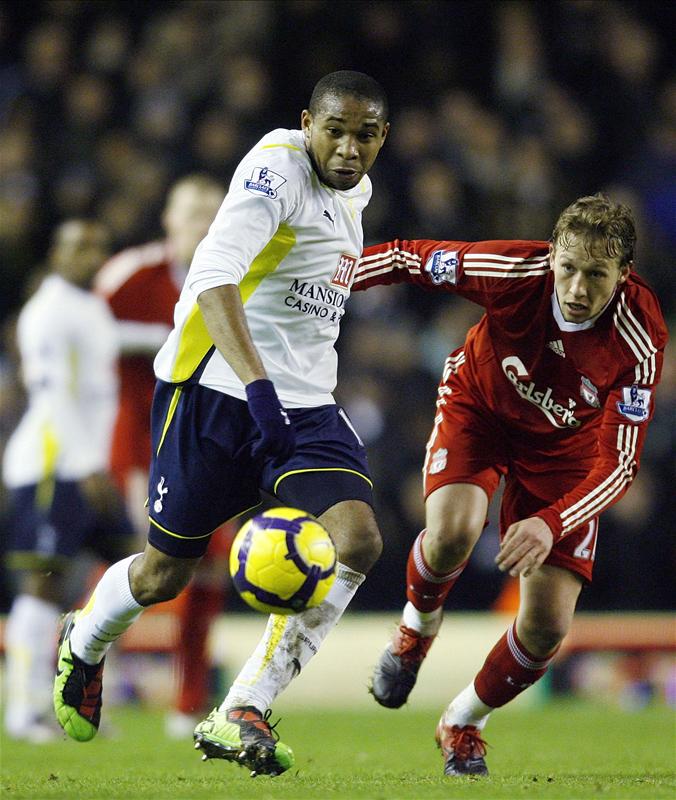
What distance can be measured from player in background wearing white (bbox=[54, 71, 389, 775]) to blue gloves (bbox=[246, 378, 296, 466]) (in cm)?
18

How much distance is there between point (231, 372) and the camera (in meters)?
4.90

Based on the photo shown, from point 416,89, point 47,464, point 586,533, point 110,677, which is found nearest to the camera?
point 586,533

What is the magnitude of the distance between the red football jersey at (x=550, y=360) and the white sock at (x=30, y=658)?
3198 millimetres

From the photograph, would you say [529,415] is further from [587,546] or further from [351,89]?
[351,89]

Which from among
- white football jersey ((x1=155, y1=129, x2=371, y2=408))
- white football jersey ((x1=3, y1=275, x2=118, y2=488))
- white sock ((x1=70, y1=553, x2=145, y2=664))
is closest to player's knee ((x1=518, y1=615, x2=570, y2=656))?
white football jersey ((x1=155, y1=129, x2=371, y2=408))

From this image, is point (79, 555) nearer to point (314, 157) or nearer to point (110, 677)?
point (110, 677)

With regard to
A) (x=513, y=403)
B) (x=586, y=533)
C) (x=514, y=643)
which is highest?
(x=513, y=403)

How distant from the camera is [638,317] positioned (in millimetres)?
5102

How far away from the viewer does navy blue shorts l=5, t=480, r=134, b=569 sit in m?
7.89

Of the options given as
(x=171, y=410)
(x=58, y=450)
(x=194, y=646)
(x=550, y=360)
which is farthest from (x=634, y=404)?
(x=58, y=450)

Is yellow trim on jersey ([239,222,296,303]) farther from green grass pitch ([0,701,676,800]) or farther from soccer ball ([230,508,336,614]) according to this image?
green grass pitch ([0,701,676,800])

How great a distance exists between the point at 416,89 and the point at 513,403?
28.5 feet

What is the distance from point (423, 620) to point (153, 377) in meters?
3.02

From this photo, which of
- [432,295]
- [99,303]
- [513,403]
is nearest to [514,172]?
[432,295]
